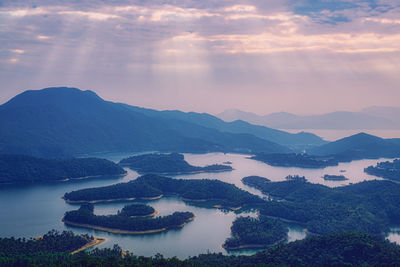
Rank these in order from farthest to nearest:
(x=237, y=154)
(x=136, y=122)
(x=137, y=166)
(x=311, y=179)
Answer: (x=136, y=122), (x=237, y=154), (x=137, y=166), (x=311, y=179)

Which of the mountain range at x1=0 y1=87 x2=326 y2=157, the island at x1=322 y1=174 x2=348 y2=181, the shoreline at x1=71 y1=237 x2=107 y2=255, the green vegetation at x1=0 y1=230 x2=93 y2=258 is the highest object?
the mountain range at x1=0 y1=87 x2=326 y2=157

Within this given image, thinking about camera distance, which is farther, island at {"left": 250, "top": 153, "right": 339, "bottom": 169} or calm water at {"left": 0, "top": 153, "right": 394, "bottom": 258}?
island at {"left": 250, "top": 153, "right": 339, "bottom": 169}

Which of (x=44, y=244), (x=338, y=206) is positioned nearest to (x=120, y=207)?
(x=44, y=244)

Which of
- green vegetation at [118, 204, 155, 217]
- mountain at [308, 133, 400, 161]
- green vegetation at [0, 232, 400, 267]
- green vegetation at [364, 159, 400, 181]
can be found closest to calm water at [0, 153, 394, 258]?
green vegetation at [118, 204, 155, 217]

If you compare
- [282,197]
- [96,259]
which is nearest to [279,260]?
[96,259]

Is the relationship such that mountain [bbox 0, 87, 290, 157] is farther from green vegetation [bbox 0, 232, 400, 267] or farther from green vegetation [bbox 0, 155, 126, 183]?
green vegetation [bbox 0, 232, 400, 267]

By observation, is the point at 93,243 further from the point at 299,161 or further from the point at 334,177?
the point at 299,161

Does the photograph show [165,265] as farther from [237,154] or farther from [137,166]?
[237,154]
